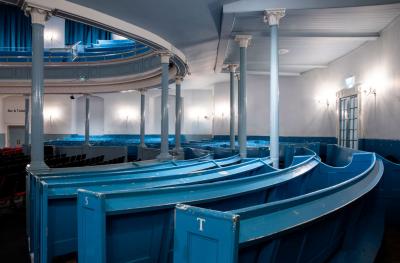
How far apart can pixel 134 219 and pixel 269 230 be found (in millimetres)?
1203

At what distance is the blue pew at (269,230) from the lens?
157cm

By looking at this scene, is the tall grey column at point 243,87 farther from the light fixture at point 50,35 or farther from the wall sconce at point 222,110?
the light fixture at point 50,35

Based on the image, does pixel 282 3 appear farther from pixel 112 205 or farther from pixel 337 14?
pixel 112 205

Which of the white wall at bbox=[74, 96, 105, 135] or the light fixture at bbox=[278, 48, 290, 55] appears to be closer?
the light fixture at bbox=[278, 48, 290, 55]

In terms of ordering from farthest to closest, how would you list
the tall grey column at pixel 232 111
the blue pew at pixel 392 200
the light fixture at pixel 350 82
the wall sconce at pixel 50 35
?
the wall sconce at pixel 50 35 < the tall grey column at pixel 232 111 < the light fixture at pixel 350 82 < the blue pew at pixel 392 200

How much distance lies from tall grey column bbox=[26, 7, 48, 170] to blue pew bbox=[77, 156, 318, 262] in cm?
417

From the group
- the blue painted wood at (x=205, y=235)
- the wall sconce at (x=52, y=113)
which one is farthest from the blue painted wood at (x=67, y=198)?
the wall sconce at (x=52, y=113)

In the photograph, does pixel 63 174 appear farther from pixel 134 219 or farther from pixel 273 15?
pixel 273 15

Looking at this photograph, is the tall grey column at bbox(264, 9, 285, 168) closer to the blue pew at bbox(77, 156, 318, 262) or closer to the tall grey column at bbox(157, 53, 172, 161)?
the tall grey column at bbox(157, 53, 172, 161)

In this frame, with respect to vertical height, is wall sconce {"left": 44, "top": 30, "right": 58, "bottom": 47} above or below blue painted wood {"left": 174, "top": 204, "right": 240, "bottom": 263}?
above

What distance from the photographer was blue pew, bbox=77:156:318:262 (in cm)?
238

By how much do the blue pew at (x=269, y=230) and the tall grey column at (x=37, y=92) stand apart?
5.19 meters

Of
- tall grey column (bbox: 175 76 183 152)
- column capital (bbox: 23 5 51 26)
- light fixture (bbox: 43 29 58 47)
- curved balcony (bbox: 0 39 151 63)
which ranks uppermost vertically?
light fixture (bbox: 43 29 58 47)

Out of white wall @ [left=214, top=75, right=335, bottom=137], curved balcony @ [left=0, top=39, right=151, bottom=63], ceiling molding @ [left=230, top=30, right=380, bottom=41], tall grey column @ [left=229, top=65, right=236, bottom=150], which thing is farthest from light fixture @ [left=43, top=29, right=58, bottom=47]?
ceiling molding @ [left=230, top=30, right=380, bottom=41]
